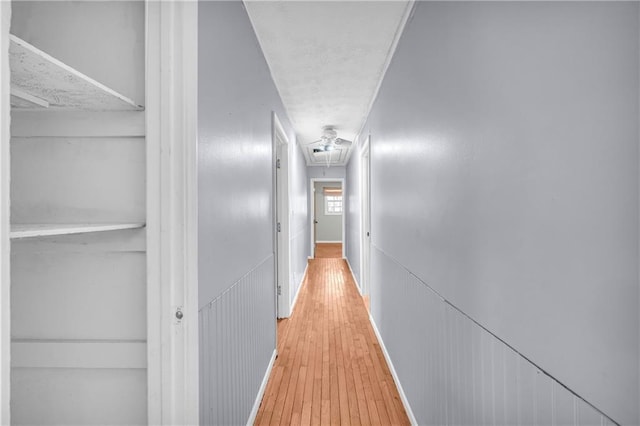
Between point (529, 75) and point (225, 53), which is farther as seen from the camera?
point (225, 53)

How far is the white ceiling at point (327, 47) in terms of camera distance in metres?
1.71

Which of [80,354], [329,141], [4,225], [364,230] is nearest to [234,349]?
[80,354]

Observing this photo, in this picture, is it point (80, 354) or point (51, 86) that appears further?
point (80, 354)

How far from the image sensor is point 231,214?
1490 mm

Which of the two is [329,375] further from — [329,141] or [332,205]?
[332,205]

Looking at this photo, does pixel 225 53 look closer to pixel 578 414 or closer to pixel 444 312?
pixel 444 312

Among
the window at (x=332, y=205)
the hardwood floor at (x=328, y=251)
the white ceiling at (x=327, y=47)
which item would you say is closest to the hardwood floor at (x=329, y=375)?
the white ceiling at (x=327, y=47)

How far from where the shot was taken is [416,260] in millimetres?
1677

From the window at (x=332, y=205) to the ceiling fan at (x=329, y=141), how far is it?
546 cm

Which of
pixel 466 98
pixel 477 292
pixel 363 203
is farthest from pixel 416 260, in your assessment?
pixel 363 203

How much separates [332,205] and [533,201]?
9939mm

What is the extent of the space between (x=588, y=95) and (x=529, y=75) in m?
0.18

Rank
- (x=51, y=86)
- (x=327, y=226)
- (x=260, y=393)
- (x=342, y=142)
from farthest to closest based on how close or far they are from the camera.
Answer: (x=327, y=226), (x=342, y=142), (x=260, y=393), (x=51, y=86)

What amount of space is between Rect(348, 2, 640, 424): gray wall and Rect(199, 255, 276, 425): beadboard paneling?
96 cm
